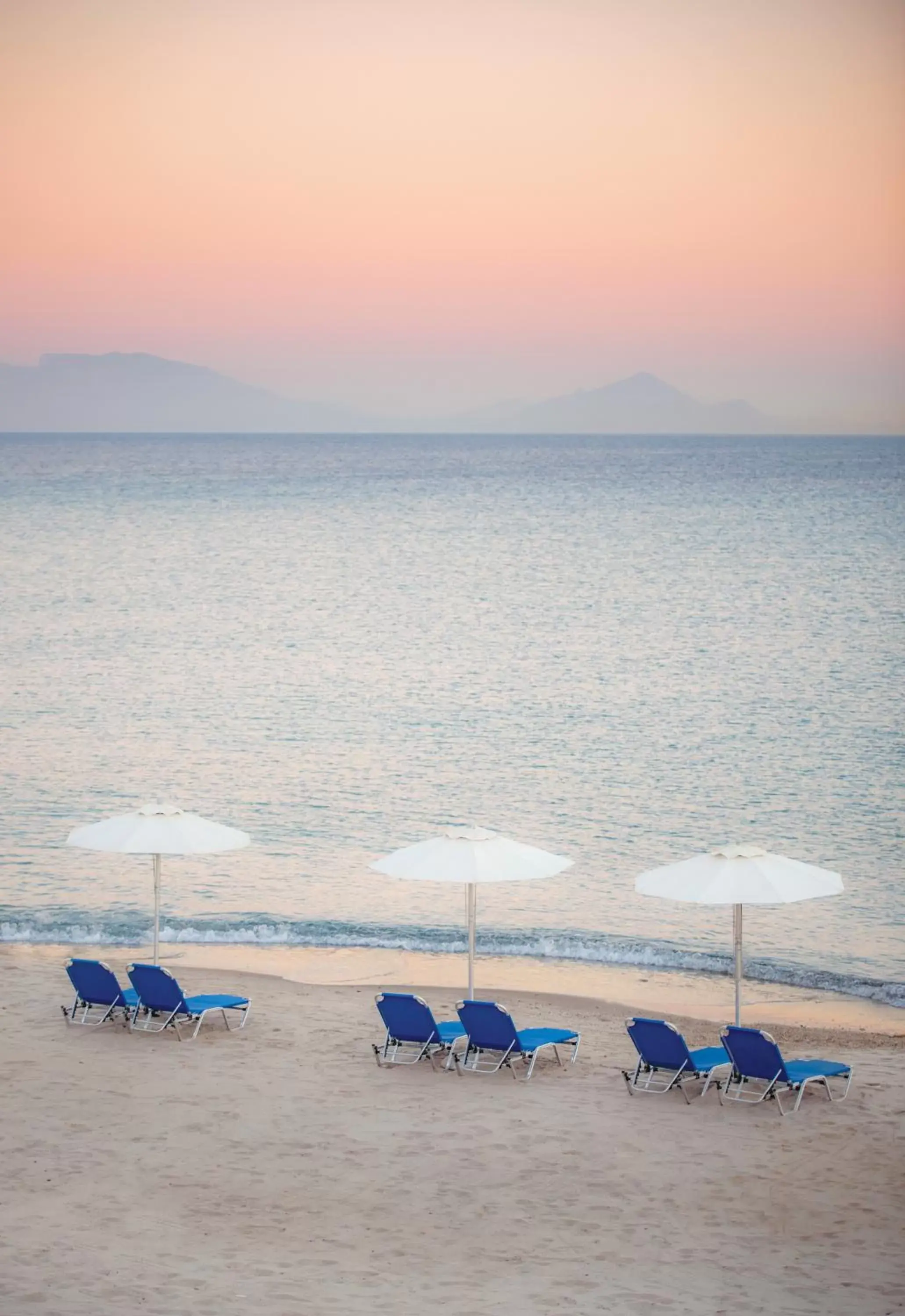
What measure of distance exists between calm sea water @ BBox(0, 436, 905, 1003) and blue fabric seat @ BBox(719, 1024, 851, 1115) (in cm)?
495

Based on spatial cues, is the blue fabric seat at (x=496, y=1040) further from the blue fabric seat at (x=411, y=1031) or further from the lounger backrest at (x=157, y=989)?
the lounger backrest at (x=157, y=989)

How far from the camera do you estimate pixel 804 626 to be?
48344 mm

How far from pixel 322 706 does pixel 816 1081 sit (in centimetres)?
2418

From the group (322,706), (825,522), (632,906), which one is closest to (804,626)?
(322,706)

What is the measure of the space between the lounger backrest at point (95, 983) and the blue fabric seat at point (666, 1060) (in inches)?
160

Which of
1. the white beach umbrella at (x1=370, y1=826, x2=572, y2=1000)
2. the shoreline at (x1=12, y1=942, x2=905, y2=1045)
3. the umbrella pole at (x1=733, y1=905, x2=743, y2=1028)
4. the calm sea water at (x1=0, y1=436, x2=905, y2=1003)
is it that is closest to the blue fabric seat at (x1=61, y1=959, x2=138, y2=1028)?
the white beach umbrella at (x1=370, y1=826, x2=572, y2=1000)

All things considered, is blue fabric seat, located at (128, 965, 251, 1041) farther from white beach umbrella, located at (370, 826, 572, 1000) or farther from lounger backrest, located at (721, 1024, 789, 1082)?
lounger backrest, located at (721, 1024, 789, 1082)

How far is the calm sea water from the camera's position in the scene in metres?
18.5

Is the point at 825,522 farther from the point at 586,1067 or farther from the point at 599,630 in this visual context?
the point at 586,1067

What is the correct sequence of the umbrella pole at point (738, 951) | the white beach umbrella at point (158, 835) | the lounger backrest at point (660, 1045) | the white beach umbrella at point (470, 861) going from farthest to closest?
the white beach umbrella at point (158, 835) → the white beach umbrella at point (470, 861) → the umbrella pole at point (738, 951) → the lounger backrest at point (660, 1045)

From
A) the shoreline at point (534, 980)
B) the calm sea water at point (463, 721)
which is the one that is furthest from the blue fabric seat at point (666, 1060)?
the calm sea water at point (463, 721)

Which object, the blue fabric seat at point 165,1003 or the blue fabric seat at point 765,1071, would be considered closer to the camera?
the blue fabric seat at point 765,1071

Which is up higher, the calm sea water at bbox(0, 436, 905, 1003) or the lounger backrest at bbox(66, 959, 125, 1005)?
the calm sea water at bbox(0, 436, 905, 1003)

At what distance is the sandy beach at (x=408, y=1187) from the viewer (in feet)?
25.8
